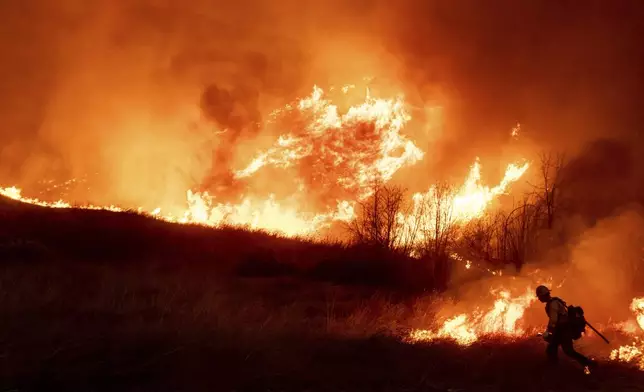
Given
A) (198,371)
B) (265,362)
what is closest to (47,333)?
(198,371)

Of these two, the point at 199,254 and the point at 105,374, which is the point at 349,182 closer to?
the point at 199,254

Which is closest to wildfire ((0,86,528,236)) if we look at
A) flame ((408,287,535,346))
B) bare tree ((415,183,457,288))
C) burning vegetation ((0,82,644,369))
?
burning vegetation ((0,82,644,369))

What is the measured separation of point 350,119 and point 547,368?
2697cm

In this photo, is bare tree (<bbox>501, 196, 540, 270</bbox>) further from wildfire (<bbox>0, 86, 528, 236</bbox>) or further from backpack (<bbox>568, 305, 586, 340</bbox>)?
backpack (<bbox>568, 305, 586, 340</bbox>)

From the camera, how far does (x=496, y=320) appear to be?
57.9 ft

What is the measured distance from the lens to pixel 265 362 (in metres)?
8.77

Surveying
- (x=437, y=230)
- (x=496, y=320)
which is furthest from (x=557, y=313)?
(x=437, y=230)

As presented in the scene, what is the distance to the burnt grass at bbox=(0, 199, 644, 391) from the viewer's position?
315 inches

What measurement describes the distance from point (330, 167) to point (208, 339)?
27.5m

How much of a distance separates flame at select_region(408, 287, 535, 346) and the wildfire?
15.4m

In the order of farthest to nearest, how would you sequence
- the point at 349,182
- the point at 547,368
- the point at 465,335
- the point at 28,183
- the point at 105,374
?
the point at 28,183 → the point at 349,182 → the point at 465,335 → the point at 547,368 → the point at 105,374

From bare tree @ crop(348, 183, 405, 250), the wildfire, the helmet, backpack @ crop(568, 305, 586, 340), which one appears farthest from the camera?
the wildfire

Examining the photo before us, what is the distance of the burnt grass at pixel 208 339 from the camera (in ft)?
26.2

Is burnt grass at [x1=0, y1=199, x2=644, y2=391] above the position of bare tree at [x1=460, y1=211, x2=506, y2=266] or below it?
below
